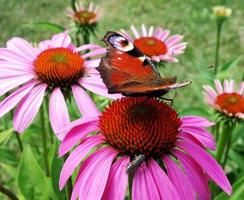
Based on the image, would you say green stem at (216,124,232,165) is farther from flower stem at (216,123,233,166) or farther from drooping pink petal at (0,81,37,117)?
drooping pink petal at (0,81,37,117)

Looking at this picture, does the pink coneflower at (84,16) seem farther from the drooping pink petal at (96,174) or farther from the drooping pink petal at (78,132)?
the drooping pink petal at (96,174)

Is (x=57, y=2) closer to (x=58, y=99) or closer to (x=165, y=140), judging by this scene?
Result: (x=58, y=99)

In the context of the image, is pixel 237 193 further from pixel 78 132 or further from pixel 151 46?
pixel 151 46

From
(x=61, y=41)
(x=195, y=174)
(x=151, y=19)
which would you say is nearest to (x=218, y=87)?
(x=61, y=41)

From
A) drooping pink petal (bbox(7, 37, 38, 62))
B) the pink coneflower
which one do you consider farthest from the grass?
drooping pink petal (bbox(7, 37, 38, 62))

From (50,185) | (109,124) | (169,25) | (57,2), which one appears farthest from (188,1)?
(109,124)

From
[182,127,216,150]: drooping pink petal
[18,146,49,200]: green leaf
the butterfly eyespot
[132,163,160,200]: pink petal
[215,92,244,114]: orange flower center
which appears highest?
the butterfly eyespot

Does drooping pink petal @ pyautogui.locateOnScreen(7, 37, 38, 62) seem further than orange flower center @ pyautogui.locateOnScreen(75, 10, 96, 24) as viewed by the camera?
No
